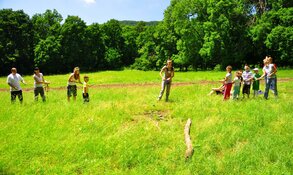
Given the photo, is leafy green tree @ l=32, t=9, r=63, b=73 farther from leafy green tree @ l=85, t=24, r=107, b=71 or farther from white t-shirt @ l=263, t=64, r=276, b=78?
white t-shirt @ l=263, t=64, r=276, b=78

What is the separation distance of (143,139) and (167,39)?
52.4m

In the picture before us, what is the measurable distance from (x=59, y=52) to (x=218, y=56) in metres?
32.3

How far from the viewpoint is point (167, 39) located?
61000mm

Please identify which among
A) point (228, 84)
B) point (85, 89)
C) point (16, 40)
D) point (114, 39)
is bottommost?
point (85, 89)

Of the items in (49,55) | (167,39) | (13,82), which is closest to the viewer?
(13,82)

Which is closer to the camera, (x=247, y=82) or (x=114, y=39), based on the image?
(x=247, y=82)

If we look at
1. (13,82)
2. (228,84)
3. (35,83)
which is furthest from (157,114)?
(13,82)

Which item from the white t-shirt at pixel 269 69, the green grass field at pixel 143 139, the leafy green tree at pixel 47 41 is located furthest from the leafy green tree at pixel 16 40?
the white t-shirt at pixel 269 69

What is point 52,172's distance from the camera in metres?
8.08

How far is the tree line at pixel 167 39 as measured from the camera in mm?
48125

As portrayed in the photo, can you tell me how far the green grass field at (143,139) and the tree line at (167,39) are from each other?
36685mm

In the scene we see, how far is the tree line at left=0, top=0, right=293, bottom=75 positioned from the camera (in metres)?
48.1

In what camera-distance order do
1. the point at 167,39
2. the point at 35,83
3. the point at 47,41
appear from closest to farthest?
the point at 35,83 → the point at 167,39 → the point at 47,41

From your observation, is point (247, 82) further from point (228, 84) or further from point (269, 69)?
point (228, 84)
